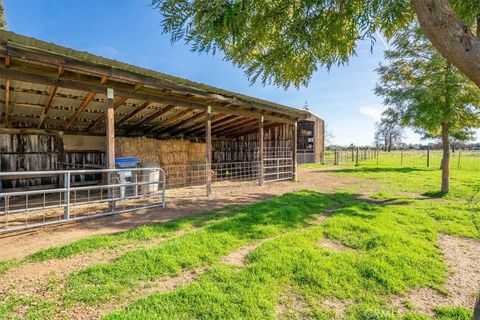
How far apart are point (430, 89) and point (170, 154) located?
9.43 meters

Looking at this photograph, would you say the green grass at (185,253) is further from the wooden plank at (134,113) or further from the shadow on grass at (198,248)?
the wooden plank at (134,113)

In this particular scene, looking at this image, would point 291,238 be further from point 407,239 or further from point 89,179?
point 89,179

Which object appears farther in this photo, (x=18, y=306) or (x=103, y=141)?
(x=103, y=141)

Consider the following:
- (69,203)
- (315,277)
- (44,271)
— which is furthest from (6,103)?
(315,277)

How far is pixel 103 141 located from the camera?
399 inches

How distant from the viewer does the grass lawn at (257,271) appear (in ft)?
8.61

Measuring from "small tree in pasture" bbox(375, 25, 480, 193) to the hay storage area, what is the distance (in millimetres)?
7806

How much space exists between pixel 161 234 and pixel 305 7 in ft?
12.4

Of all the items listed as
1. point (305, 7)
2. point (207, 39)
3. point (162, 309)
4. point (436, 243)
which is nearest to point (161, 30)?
point (207, 39)

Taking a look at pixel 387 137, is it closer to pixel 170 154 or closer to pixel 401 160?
pixel 401 160

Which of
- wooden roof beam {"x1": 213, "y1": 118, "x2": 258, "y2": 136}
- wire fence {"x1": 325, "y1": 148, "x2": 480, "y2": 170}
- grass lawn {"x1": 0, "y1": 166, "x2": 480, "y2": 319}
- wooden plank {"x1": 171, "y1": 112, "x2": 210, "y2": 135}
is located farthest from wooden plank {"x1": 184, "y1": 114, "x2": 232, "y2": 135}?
wire fence {"x1": 325, "y1": 148, "x2": 480, "y2": 170}

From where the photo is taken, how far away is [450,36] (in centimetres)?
152

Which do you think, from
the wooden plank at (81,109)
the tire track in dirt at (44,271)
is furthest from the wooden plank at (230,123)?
the tire track in dirt at (44,271)

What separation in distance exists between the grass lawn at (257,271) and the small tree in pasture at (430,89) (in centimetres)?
461
